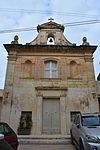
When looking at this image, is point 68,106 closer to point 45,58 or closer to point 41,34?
point 45,58

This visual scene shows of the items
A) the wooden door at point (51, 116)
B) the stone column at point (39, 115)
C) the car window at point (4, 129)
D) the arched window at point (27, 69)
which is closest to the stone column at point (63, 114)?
the wooden door at point (51, 116)

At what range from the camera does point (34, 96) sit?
730 inches

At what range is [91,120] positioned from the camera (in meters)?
10.2

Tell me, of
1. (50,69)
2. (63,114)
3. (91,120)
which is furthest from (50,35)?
(91,120)

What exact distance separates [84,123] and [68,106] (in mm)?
8370

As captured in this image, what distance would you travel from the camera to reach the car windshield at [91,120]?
9.81 m

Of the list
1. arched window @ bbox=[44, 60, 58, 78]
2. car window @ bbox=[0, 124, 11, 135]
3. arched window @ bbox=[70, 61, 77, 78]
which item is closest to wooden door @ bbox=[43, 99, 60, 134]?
arched window @ bbox=[44, 60, 58, 78]

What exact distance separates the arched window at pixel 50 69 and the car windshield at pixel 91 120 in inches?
373

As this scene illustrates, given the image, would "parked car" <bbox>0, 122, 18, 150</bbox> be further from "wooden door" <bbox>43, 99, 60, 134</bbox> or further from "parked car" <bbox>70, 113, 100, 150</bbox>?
"wooden door" <bbox>43, 99, 60, 134</bbox>

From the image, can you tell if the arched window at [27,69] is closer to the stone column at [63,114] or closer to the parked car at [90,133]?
the stone column at [63,114]

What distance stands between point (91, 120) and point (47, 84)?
9.14 meters

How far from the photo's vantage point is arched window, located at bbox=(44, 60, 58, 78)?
1970 centimetres

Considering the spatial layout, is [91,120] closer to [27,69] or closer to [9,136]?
[9,136]

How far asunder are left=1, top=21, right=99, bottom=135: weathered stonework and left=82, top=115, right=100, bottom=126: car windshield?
7.39m
